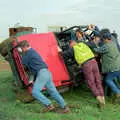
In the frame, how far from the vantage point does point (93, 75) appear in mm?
9742

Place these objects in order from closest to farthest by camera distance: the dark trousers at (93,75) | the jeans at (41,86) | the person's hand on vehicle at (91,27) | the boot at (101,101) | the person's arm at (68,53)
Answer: the jeans at (41,86) < the boot at (101,101) < the dark trousers at (93,75) < the person's arm at (68,53) < the person's hand on vehicle at (91,27)

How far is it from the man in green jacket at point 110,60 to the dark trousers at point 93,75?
1.32 feet

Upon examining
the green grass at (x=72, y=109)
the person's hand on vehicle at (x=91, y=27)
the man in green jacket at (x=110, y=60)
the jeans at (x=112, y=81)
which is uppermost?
the person's hand on vehicle at (x=91, y=27)

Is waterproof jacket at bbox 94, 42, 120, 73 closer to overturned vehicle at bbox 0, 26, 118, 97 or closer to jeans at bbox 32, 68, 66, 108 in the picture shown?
overturned vehicle at bbox 0, 26, 118, 97

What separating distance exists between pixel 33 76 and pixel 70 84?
4.51 feet

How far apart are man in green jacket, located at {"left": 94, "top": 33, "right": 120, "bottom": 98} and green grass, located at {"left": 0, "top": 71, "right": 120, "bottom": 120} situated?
49 cm

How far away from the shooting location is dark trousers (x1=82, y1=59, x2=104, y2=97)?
965cm

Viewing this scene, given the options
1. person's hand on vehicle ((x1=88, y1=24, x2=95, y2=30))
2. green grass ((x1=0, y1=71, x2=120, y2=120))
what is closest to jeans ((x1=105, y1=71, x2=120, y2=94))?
green grass ((x1=0, y1=71, x2=120, y2=120))

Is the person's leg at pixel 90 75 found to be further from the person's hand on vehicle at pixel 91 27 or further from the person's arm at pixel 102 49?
the person's hand on vehicle at pixel 91 27

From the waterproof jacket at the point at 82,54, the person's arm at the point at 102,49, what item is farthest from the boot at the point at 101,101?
the person's arm at the point at 102,49

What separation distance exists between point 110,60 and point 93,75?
60cm

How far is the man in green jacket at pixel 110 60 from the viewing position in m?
9.98

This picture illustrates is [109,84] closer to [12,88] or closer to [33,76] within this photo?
[33,76]

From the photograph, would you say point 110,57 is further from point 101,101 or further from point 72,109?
point 72,109
